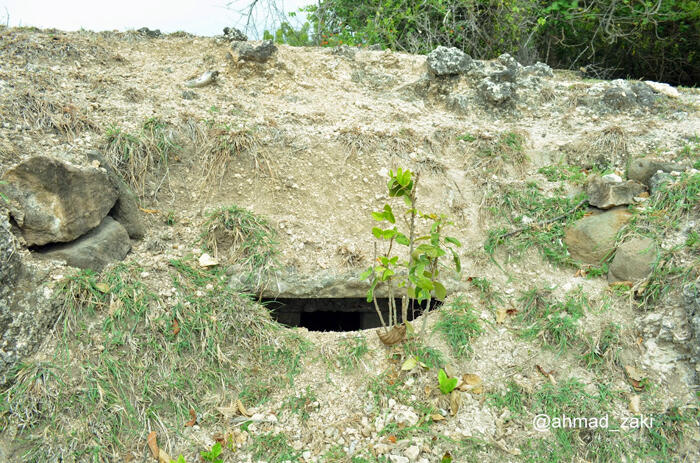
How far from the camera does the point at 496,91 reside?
494 cm

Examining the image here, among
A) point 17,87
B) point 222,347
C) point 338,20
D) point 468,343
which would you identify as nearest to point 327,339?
point 222,347

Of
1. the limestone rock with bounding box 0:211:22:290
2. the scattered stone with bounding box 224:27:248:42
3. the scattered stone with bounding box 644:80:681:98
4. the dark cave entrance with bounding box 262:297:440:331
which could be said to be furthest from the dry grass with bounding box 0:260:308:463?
the scattered stone with bounding box 644:80:681:98

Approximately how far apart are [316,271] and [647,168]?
2.75 meters

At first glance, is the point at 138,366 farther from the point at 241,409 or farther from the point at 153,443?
the point at 241,409

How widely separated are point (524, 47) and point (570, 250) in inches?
174

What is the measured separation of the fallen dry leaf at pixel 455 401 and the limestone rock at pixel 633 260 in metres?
1.47

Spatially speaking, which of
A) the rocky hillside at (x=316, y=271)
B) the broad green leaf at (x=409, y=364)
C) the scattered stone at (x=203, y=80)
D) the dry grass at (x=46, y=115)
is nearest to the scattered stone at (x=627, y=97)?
the rocky hillside at (x=316, y=271)

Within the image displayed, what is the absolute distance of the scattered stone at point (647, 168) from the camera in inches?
144

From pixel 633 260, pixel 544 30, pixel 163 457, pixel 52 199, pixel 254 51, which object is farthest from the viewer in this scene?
pixel 544 30

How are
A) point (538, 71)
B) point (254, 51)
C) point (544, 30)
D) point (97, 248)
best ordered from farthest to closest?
point (544, 30)
point (538, 71)
point (254, 51)
point (97, 248)

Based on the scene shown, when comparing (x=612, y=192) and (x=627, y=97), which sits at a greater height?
(x=627, y=97)

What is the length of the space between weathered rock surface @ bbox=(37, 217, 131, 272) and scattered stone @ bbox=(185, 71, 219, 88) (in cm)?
199

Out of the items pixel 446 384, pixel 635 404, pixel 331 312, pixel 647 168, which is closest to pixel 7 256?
pixel 446 384

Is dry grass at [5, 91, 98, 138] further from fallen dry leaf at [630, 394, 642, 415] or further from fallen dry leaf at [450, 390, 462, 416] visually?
fallen dry leaf at [630, 394, 642, 415]
